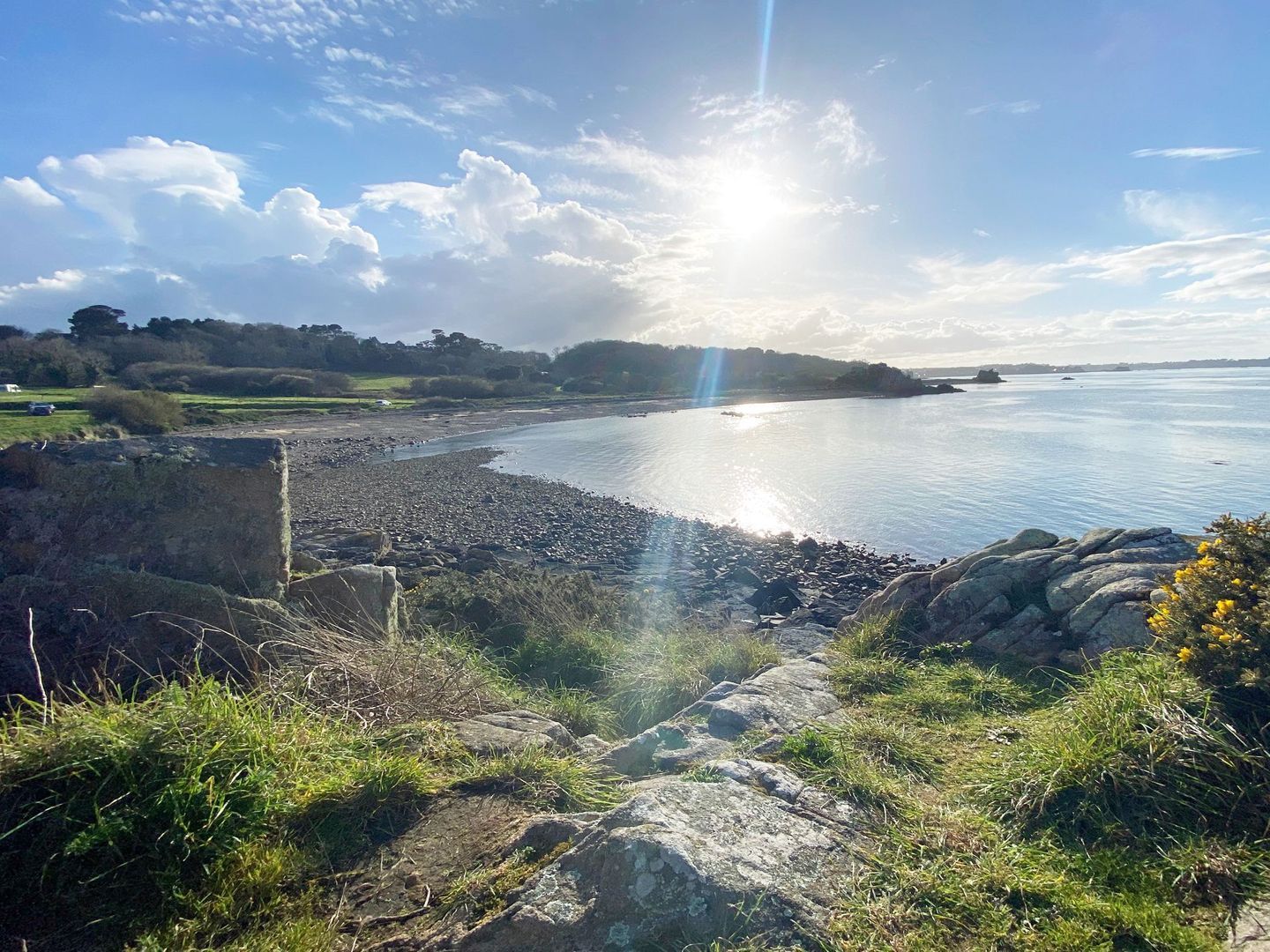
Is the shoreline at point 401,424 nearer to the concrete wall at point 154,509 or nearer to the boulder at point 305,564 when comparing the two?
the boulder at point 305,564

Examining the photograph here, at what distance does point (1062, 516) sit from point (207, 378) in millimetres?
86643

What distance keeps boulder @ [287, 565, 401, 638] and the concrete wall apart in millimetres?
526

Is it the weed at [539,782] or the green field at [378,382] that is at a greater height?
the green field at [378,382]

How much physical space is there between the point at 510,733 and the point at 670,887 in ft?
7.41

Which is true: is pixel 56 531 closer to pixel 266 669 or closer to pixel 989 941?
pixel 266 669

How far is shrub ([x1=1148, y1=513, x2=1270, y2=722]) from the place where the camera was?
3666 millimetres

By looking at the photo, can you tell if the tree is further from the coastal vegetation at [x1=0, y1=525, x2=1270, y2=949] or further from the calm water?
the coastal vegetation at [x1=0, y1=525, x2=1270, y2=949]

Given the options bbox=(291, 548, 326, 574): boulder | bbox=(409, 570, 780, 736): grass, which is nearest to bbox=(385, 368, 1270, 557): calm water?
bbox=(409, 570, 780, 736): grass

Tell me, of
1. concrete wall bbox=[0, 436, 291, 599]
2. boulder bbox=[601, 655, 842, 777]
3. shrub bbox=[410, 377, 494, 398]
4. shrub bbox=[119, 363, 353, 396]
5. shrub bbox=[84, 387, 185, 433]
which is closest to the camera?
boulder bbox=[601, 655, 842, 777]

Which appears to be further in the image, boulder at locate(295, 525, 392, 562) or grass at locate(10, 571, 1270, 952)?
boulder at locate(295, 525, 392, 562)

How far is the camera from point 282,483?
6375 millimetres

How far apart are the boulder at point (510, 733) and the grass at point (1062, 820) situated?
1.75 metres

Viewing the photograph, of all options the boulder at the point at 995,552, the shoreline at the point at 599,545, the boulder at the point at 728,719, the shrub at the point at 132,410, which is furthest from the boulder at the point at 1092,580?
the shrub at the point at 132,410

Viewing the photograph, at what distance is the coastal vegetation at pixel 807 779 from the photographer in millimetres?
2646
